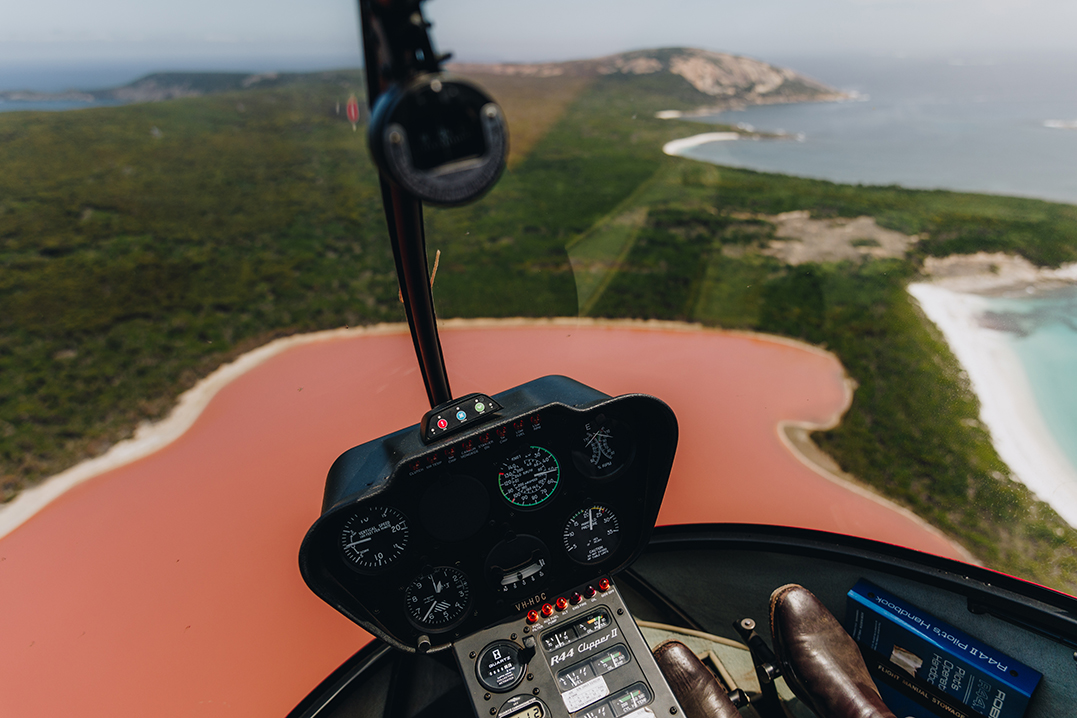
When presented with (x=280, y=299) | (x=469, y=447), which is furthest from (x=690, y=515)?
(x=280, y=299)

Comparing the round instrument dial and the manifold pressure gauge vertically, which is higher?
the manifold pressure gauge

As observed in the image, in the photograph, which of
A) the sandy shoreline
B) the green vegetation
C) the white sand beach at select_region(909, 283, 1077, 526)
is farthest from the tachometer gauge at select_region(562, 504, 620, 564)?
the white sand beach at select_region(909, 283, 1077, 526)

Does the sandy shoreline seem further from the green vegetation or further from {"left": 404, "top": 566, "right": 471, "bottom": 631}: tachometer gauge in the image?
{"left": 404, "top": 566, "right": 471, "bottom": 631}: tachometer gauge

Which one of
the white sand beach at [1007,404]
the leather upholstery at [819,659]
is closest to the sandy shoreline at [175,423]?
the leather upholstery at [819,659]

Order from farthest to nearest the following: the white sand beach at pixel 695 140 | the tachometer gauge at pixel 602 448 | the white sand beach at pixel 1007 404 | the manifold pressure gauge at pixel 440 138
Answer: the white sand beach at pixel 695 140
the white sand beach at pixel 1007 404
the tachometer gauge at pixel 602 448
the manifold pressure gauge at pixel 440 138

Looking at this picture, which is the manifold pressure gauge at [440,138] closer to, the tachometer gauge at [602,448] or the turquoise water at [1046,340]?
the tachometer gauge at [602,448]

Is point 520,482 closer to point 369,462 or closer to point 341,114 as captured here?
point 369,462
